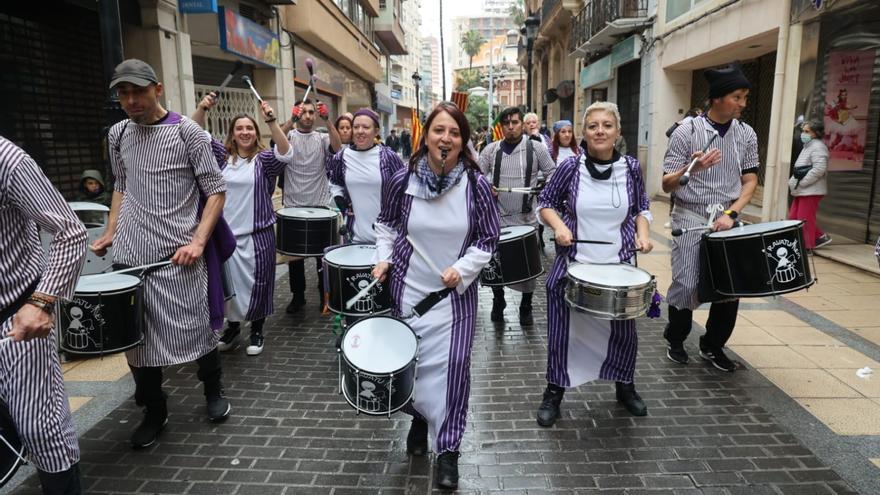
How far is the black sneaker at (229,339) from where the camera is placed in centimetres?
519

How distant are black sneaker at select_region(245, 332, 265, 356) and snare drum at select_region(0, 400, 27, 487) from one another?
9.60 feet

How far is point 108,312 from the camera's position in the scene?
9.84 ft

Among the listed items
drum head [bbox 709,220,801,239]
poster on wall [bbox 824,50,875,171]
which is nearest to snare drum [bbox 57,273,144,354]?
drum head [bbox 709,220,801,239]

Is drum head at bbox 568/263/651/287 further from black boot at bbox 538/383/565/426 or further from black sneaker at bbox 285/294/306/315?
black sneaker at bbox 285/294/306/315

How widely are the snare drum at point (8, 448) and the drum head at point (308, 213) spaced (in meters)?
3.47

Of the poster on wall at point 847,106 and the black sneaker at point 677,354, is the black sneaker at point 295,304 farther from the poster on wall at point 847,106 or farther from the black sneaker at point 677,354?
the poster on wall at point 847,106

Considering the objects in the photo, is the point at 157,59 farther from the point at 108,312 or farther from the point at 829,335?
the point at 829,335

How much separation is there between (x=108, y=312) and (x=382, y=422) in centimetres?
175

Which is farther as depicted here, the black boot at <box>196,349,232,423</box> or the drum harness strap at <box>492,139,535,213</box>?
the drum harness strap at <box>492,139,535,213</box>

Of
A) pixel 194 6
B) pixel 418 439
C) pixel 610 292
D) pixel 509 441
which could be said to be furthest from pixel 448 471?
pixel 194 6

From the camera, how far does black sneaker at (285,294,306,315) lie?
636 cm

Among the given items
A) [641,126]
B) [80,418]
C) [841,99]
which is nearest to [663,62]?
[641,126]

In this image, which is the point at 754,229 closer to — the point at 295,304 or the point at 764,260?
the point at 764,260

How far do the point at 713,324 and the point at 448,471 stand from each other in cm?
260
